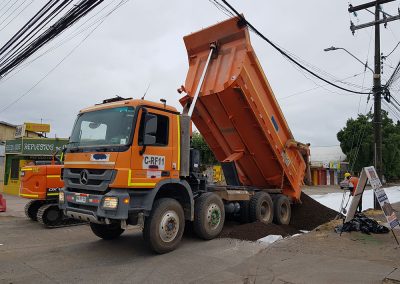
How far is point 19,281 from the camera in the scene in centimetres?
589

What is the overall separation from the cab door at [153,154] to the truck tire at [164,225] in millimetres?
485

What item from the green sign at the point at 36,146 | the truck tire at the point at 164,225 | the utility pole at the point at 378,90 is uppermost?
the utility pole at the point at 378,90

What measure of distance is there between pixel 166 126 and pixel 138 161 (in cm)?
105

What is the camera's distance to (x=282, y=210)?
37.2ft

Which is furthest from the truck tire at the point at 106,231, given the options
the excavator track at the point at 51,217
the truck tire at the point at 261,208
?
the truck tire at the point at 261,208

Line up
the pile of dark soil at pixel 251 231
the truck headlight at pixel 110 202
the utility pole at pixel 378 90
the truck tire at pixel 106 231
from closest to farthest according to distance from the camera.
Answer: the truck headlight at pixel 110 202, the truck tire at pixel 106 231, the pile of dark soil at pixel 251 231, the utility pole at pixel 378 90

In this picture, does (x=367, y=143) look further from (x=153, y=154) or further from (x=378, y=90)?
(x=153, y=154)

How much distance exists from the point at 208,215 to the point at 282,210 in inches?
136

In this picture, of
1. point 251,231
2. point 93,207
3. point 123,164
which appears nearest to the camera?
point 123,164

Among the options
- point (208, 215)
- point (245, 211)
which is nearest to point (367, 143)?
point (245, 211)

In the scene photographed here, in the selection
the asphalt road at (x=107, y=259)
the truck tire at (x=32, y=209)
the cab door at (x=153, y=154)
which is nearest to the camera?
the asphalt road at (x=107, y=259)

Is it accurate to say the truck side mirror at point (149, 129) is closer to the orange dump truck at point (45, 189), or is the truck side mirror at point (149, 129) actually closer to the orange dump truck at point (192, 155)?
the orange dump truck at point (192, 155)

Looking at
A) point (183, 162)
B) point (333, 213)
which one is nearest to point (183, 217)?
point (183, 162)

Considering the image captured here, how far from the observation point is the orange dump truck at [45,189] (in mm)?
11086
